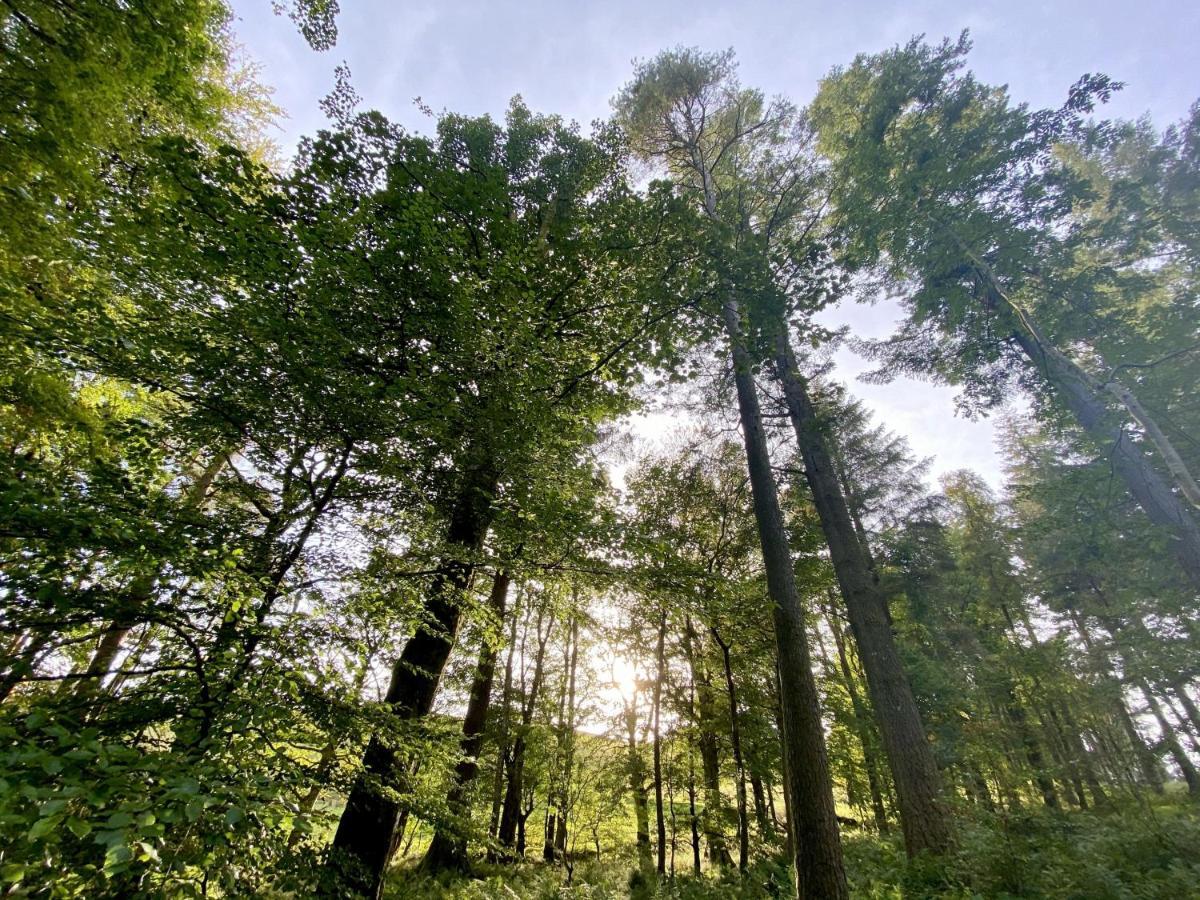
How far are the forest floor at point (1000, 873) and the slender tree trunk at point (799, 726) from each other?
146 centimetres

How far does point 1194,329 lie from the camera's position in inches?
429

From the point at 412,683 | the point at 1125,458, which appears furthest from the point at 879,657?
the point at 412,683

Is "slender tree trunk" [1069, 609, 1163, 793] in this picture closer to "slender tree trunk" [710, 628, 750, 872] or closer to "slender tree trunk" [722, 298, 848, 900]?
"slender tree trunk" [710, 628, 750, 872]

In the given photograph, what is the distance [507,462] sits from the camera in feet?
17.1

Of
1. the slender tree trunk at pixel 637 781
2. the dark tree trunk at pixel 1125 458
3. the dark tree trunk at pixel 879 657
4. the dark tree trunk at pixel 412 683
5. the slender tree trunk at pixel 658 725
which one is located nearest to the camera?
the dark tree trunk at pixel 412 683

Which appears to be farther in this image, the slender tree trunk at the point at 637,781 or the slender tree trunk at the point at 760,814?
the slender tree trunk at the point at 637,781

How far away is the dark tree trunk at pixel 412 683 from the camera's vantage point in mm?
4195

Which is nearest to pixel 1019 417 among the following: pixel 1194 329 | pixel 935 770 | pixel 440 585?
pixel 1194 329

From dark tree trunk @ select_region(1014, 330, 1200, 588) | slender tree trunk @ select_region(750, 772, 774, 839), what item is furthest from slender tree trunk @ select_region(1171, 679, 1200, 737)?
slender tree trunk @ select_region(750, 772, 774, 839)

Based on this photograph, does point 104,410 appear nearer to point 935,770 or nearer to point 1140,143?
point 935,770

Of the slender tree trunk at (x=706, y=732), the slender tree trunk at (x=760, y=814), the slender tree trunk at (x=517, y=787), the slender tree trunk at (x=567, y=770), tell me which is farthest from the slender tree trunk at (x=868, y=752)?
the slender tree trunk at (x=517, y=787)

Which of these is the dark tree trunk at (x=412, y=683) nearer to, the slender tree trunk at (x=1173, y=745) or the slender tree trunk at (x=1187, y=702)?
the slender tree trunk at (x=1173, y=745)

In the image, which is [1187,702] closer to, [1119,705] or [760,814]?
[1119,705]

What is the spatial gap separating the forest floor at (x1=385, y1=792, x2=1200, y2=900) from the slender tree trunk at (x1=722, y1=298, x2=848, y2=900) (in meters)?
1.46
